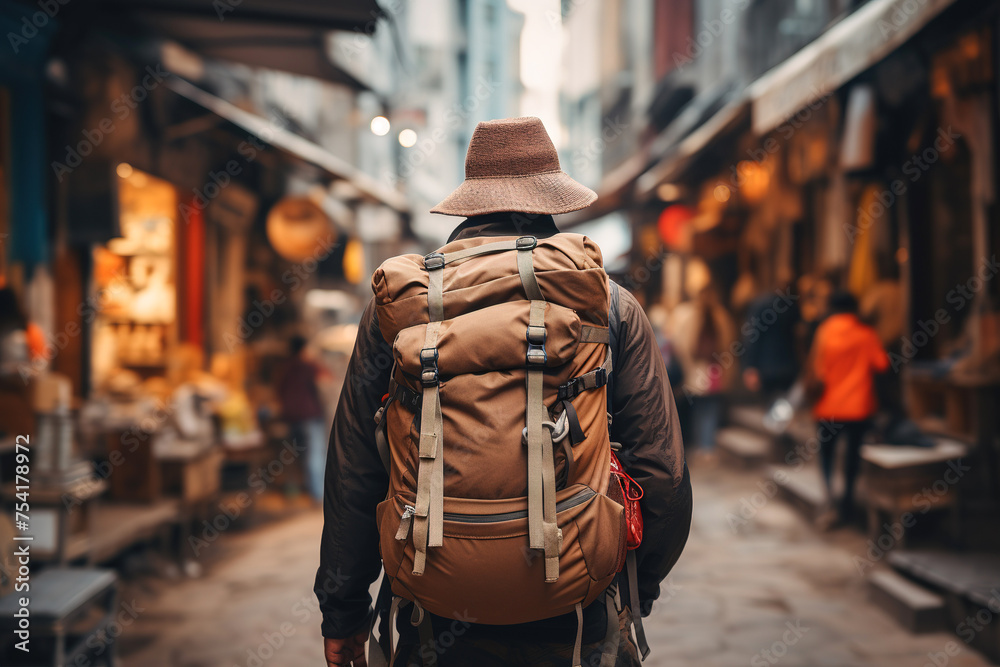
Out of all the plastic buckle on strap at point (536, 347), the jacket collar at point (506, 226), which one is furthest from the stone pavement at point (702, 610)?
the plastic buckle on strap at point (536, 347)

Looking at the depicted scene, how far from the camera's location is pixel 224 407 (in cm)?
889

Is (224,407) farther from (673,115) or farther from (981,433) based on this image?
(673,115)

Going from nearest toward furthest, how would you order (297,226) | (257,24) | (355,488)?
(355,488) → (257,24) → (297,226)

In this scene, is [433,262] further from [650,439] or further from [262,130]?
[262,130]

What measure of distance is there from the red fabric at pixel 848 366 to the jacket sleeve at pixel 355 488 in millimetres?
6272

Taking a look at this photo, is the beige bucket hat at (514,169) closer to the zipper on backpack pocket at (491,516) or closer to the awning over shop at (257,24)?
the zipper on backpack pocket at (491,516)

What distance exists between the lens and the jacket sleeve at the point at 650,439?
2.07m

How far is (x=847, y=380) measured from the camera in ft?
24.5

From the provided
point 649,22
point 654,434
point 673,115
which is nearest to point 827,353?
point 654,434

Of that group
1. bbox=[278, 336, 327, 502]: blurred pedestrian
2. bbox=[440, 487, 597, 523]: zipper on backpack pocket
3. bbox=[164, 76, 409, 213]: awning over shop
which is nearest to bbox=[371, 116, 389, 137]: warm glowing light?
bbox=[164, 76, 409, 213]: awning over shop

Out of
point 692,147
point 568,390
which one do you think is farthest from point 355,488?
point 692,147

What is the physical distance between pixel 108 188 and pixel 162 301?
9.92ft

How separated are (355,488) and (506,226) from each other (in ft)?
2.60

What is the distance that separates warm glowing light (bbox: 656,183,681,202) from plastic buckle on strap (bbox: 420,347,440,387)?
13119mm
